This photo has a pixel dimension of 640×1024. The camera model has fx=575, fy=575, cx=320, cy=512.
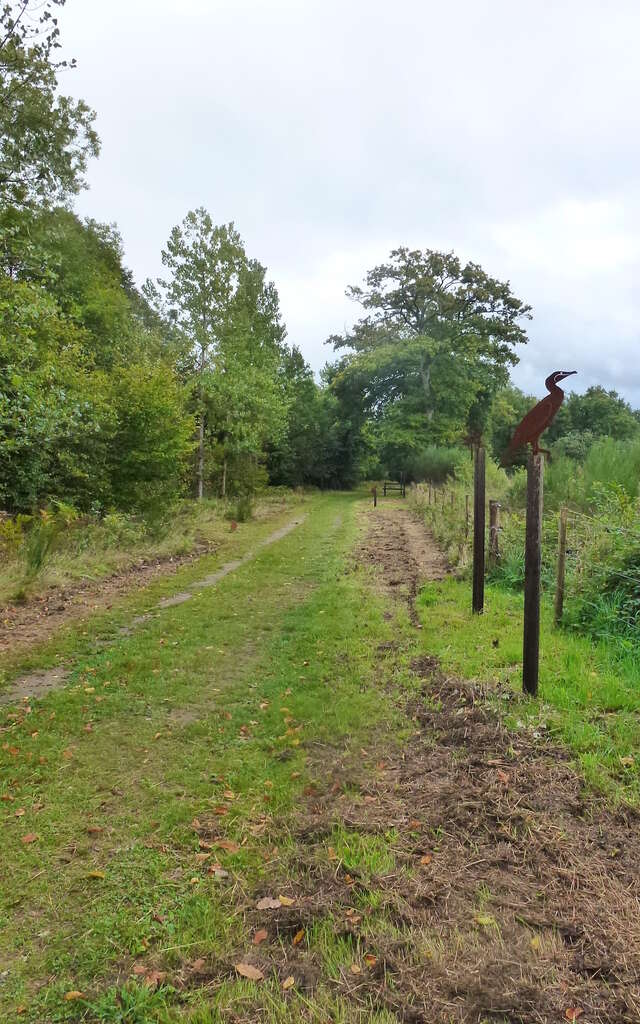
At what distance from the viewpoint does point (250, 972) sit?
7.39 ft

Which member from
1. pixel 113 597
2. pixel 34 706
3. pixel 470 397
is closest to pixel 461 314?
pixel 470 397

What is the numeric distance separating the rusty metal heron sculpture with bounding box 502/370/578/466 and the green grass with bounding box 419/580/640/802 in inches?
75.1

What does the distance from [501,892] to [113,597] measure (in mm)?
7523

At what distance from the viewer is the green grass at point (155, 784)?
238 cm

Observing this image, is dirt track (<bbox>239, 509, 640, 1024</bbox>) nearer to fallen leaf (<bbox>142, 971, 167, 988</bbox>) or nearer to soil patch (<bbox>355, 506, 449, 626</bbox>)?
fallen leaf (<bbox>142, 971, 167, 988</bbox>)

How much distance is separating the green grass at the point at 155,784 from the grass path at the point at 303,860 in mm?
14

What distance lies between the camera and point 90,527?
39.4ft

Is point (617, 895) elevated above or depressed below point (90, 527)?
below

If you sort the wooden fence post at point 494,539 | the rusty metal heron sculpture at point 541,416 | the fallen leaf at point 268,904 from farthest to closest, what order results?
1. the wooden fence post at point 494,539
2. the rusty metal heron sculpture at point 541,416
3. the fallen leaf at point 268,904

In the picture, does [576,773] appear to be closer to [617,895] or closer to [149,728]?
[617,895]

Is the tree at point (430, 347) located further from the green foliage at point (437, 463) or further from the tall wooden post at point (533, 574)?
the tall wooden post at point (533, 574)

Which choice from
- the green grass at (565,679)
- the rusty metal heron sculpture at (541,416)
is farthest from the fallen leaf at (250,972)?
the rusty metal heron sculpture at (541,416)

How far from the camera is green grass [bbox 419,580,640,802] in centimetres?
362

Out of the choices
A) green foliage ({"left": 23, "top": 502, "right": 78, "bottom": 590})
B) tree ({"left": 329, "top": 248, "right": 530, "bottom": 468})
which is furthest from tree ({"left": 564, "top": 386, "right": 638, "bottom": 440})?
green foliage ({"left": 23, "top": 502, "right": 78, "bottom": 590})
